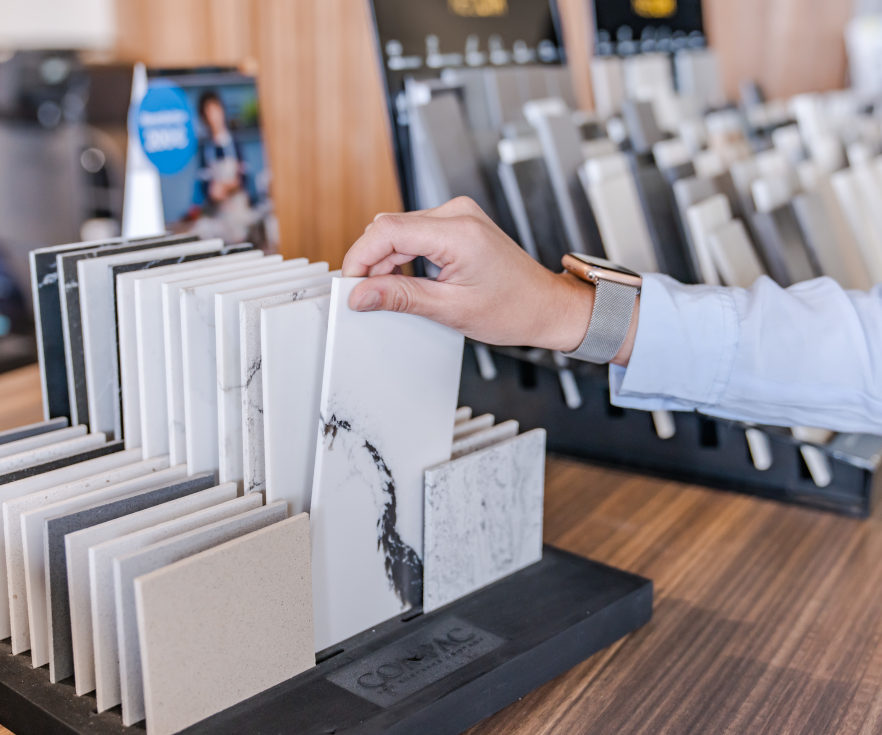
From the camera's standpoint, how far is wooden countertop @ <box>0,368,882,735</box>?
2.30ft

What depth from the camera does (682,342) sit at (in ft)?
2.63

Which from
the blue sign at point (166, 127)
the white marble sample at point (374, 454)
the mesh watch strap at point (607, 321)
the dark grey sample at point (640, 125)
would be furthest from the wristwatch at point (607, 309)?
the blue sign at point (166, 127)

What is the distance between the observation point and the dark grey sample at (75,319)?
695 mm

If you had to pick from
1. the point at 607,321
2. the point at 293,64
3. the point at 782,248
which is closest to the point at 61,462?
the point at 607,321

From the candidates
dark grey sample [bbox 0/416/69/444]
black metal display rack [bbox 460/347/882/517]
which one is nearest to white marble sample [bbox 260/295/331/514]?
dark grey sample [bbox 0/416/69/444]

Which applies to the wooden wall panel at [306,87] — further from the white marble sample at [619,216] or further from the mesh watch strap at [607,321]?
the mesh watch strap at [607,321]

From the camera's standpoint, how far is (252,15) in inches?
72.8

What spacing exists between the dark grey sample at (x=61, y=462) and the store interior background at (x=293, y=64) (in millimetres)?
1111

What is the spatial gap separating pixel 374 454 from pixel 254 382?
0.34 feet

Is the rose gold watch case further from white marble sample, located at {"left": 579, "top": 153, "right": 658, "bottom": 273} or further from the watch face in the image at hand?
white marble sample, located at {"left": 579, "top": 153, "right": 658, "bottom": 273}

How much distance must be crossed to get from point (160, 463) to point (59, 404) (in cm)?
13

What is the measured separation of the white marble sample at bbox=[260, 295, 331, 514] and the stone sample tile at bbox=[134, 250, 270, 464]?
0.08 metres

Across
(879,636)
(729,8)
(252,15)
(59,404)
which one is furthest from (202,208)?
(729,8)

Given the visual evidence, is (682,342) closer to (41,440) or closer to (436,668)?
(436,668)
